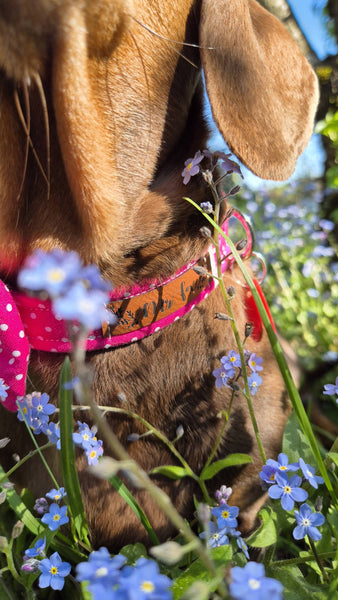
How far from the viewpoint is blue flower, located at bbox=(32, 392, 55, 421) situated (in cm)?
110

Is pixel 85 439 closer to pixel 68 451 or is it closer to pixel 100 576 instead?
pixel 68 451

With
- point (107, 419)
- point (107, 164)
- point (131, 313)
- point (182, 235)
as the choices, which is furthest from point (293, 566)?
point (107, 164)

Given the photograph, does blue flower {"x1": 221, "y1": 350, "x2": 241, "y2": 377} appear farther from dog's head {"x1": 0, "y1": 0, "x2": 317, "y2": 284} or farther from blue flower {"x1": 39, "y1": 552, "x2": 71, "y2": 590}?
blue flower {"x1": 39, "y1": 552, "x2": 71, "y2": 590}

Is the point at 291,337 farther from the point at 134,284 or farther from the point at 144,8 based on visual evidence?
the point at 144,8

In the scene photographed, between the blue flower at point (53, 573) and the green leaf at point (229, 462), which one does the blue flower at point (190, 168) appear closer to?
the green leaf at point (229, 462)

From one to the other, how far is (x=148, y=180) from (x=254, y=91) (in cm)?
39

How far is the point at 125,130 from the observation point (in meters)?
1.37

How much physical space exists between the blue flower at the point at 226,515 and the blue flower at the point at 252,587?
49 centimetres

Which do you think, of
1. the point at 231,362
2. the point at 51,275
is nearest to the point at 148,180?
the point at 231,362

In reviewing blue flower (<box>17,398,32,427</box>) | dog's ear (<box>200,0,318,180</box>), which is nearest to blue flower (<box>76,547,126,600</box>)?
blue flower (<box>17,398,32,427</box>)

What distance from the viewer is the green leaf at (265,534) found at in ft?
3.20

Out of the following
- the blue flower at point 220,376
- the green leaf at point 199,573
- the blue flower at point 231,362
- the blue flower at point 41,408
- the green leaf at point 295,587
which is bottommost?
the green leaf at point 295,587

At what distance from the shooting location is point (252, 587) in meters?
0.47

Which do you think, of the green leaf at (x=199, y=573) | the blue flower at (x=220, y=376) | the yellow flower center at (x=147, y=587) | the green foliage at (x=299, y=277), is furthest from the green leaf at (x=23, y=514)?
the green foliage at (x=299, y=277)
